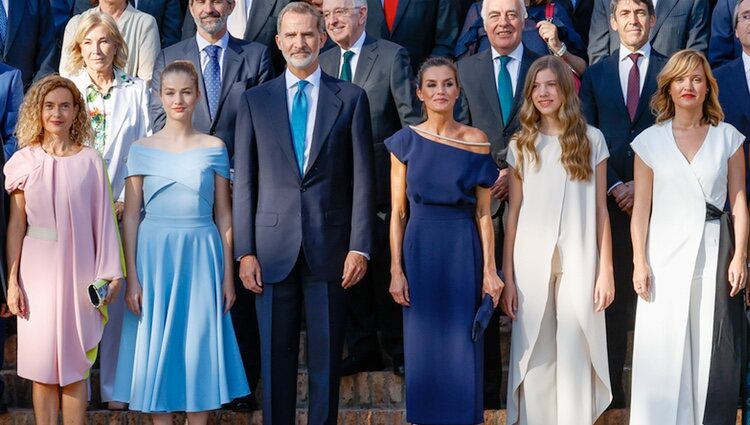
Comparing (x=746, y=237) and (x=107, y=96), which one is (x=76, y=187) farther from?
(x=746, y=237)

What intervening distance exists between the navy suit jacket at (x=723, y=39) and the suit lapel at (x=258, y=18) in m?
2.76

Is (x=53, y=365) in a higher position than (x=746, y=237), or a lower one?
lower

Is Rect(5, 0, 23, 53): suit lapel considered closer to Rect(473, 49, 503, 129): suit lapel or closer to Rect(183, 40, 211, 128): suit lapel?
Rect(183, 40, 211, 128): suit lapel

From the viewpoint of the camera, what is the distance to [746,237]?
21.6 ft

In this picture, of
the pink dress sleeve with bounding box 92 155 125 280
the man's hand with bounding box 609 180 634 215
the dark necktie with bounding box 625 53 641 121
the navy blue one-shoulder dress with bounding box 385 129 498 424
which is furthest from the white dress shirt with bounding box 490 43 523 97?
the pink dress sleeve with bounding box 92 155 125 280

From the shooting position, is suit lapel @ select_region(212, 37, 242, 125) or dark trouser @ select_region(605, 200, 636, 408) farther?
suit lapel @ select_region(212, 37, 242, 125)

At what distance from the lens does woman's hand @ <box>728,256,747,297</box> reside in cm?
650

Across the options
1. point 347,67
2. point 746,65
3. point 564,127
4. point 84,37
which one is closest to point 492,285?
point 564,127

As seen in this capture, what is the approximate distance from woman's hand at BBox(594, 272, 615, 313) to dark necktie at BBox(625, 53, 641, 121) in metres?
1.10

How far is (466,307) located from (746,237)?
145cm

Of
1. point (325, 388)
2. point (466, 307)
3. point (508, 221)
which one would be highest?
point (508, 221)

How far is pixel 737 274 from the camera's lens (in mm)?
6500

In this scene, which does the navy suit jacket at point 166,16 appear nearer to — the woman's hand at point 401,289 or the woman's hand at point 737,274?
the woman's hand at point 401,289

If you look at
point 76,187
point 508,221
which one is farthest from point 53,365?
point 508,221
